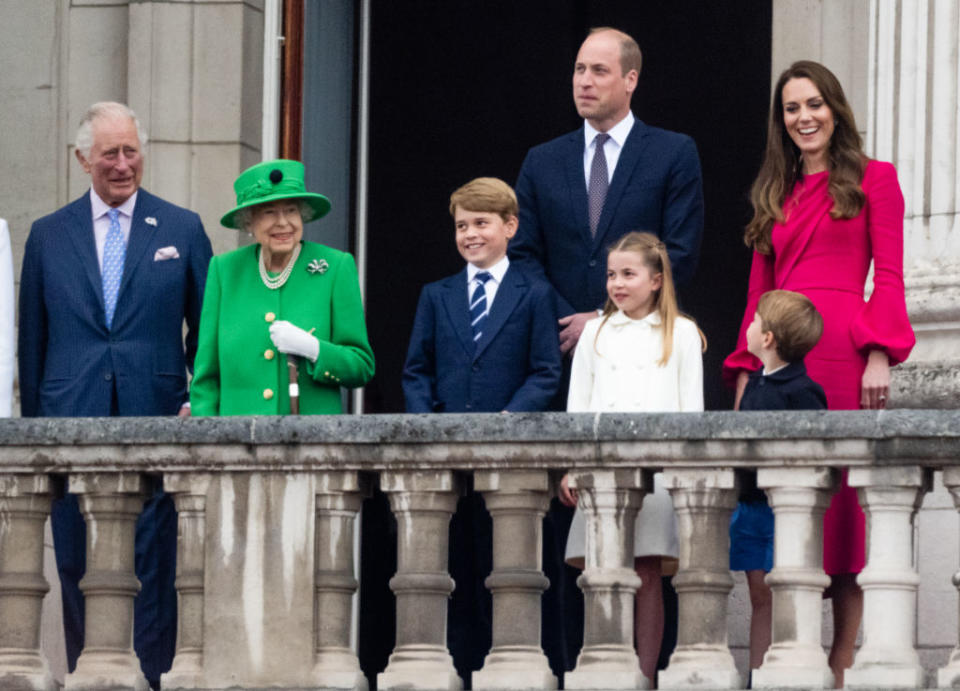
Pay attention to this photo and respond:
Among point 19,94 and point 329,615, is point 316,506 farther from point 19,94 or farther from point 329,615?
point 19,94

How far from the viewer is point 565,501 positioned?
7.46 m

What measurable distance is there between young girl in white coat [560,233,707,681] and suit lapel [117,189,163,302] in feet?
4.99

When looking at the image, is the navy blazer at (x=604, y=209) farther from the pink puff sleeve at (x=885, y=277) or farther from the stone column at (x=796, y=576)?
the stone column at (x=796, y=576)

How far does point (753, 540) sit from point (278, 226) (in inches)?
69.1

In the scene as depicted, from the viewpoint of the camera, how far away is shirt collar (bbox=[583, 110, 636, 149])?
8406 mm

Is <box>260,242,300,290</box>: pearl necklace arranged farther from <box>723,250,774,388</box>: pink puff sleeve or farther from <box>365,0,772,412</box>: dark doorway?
<box>365,0,772,412</box>: dark doorway

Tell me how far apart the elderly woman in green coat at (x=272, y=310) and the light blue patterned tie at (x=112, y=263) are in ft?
1.41

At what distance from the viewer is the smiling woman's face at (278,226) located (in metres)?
8.00

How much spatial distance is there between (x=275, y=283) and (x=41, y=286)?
866mm

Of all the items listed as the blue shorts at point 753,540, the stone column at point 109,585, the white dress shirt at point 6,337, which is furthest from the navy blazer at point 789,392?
the white dress shirt at point 6,337

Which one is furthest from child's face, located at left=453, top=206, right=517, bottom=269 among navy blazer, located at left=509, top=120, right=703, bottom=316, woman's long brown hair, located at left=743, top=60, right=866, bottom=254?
woman's long brown hair, located at left=743, top=60, right=866, bottom=254

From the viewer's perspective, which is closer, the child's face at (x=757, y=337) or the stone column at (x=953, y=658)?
the stone column at (x=953, y=658)

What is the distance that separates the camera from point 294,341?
25.5ft

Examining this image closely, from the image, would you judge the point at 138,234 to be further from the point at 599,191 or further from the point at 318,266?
the point at 599,191
